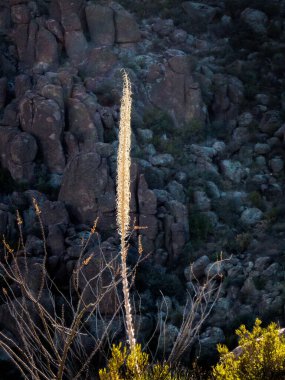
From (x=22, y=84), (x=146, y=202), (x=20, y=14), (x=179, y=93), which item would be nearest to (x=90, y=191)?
(x=146, y=202)

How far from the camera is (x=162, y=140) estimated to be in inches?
778

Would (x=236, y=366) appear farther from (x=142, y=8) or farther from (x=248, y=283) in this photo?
(x=142, y=8)

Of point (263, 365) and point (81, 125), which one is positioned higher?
point (81, 125)

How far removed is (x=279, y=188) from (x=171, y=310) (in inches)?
256

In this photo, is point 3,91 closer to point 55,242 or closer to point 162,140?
point 162,140

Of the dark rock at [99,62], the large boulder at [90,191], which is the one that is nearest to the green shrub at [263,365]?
the large boulder at [90,191]

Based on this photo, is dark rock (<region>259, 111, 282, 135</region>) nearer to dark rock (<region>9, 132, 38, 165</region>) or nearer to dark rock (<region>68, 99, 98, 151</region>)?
dark rock (<region>68, 99, 98, 151</region>)

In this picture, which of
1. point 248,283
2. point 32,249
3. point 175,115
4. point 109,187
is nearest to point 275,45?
point 175,115

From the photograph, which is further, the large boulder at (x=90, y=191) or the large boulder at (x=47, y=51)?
the large boulder at (x=47, y=51)

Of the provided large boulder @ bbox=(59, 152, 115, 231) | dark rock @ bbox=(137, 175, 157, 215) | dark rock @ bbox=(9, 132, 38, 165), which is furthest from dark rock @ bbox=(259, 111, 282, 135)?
dark rock @ bbox=(9, 132, 38, 165)

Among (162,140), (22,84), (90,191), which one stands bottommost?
(90,191)

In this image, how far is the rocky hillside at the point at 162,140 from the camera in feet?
48.0

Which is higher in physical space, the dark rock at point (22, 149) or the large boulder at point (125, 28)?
the large boulder at point (125, 28)

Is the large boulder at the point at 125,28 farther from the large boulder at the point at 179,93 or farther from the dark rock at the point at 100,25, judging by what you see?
the large boulder at the point at 179,93
